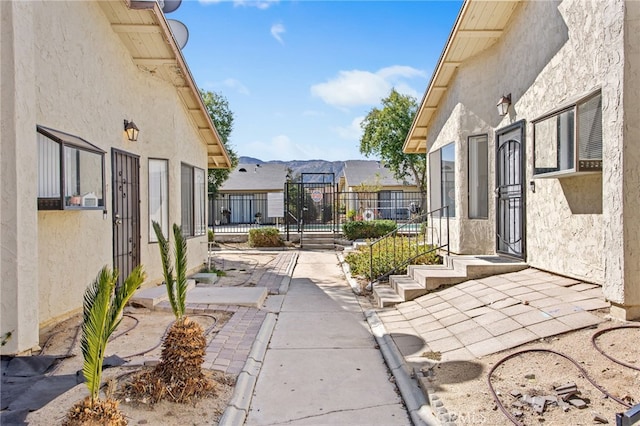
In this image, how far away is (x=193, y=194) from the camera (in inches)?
419

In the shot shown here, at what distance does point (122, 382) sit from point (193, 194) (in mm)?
7249

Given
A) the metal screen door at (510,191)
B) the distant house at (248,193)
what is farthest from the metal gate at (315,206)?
the metal screen door at (510,191)

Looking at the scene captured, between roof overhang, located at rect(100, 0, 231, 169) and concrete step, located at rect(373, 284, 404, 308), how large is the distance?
17.4ft

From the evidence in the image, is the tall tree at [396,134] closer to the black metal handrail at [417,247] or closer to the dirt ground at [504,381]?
the black metal handrail at [417,247]

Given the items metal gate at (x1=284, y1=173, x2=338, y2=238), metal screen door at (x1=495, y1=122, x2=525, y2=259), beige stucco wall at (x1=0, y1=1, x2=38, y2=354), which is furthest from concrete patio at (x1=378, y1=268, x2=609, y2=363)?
metal gate at (x1=284, y1=173, x2=338, y2=238)

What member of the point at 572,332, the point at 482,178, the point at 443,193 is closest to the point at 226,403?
the point at 572,332

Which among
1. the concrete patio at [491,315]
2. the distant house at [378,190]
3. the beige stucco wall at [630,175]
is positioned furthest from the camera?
the distant house at [378,190]

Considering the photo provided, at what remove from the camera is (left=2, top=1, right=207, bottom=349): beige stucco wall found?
4.44m

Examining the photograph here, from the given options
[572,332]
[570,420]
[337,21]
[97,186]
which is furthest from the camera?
[337,21]

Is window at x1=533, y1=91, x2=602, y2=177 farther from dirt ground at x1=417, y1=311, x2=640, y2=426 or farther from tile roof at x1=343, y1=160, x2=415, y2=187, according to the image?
tile roof at x1=343, y1=160, x2=415, y2=187

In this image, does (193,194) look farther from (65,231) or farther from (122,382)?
(122,382)

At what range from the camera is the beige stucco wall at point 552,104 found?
4.55 metres

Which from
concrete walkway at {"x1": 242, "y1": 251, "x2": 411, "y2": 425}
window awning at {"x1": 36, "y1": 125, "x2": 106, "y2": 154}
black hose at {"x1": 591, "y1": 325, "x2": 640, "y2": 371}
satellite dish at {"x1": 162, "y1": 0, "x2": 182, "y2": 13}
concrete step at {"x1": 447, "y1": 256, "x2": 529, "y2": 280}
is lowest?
concrete walkway at {"x1": 242, "y1": 251, "x2": 411, "y2": 425}

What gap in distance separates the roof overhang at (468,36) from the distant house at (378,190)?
47.7ft
